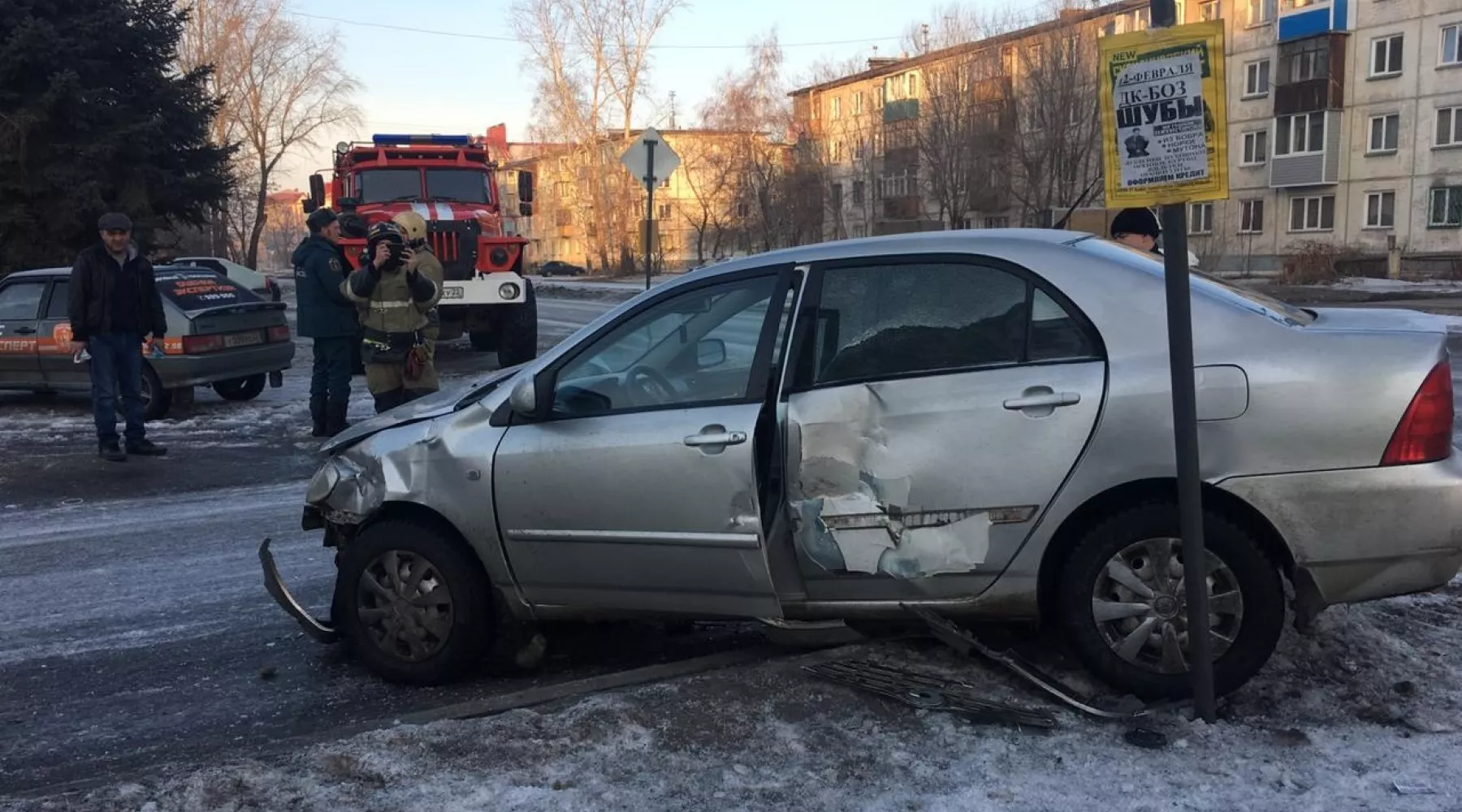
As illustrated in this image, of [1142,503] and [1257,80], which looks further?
[1257,80]

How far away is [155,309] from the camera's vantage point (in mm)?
8945

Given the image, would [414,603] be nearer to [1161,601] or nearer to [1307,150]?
[1161,601]

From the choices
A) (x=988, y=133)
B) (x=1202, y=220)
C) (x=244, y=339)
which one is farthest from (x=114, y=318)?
(x=1202, y=220)

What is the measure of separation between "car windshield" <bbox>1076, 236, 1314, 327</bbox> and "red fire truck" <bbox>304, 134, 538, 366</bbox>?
11.6 m

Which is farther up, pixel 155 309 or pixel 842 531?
pixel 155 309

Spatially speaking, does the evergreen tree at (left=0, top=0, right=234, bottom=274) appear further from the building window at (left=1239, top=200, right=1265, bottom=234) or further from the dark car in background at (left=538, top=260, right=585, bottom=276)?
the dark car in background at (left=538, top=260, right=585, bottom=276)

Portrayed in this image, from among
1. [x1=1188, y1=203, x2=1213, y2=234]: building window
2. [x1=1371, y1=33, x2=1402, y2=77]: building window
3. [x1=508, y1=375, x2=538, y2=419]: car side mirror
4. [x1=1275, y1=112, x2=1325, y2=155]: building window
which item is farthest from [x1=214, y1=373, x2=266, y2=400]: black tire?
[x1=1188, y1=203, x2=1213, y2=234]: building window

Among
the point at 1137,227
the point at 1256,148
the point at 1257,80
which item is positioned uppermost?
the point at 1257,80

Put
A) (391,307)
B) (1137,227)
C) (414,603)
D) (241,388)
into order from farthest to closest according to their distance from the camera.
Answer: (241,388)
(391,307)
(1137,227)
(414,603)

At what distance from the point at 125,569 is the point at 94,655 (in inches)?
57.5

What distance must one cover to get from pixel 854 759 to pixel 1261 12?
48.6 m

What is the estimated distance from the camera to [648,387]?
4.10 meters

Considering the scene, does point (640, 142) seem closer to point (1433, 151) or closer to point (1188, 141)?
point (1188, 141)

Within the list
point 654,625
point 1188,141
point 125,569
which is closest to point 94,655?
point 125,569
